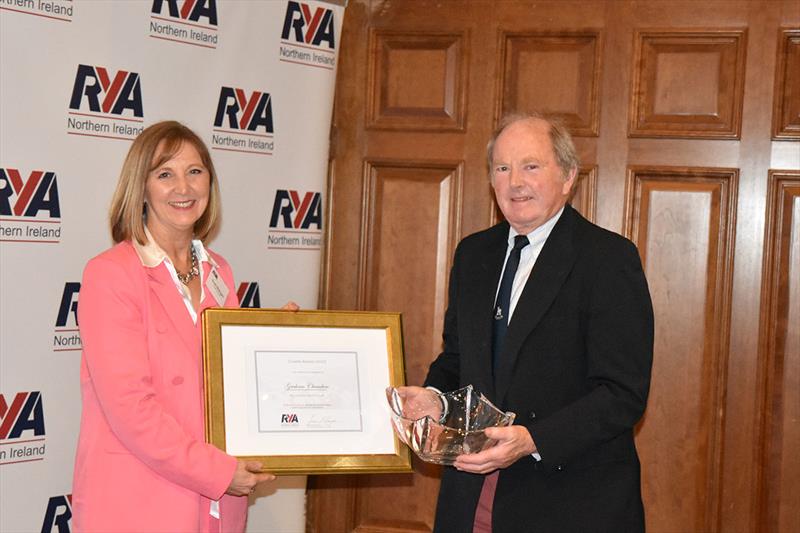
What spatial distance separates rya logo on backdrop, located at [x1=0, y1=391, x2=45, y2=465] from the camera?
3088 millimetres

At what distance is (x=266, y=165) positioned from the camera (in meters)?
3.82

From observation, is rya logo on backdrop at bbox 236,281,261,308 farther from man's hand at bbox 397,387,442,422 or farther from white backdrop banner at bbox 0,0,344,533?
man's hand at bbox 397,387,442,422

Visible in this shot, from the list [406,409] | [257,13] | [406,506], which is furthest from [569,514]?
[257,13]

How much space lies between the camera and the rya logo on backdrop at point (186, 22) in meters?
3.48

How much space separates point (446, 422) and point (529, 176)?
743 millimetres

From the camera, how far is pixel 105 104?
131 inches

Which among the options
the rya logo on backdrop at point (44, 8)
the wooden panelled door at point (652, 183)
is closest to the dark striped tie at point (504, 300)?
the wooden panelled door at point (652, 183)

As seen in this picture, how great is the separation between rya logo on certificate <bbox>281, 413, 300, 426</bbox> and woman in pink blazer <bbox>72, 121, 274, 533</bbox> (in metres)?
0.16

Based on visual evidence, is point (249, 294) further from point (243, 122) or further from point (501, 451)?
point (501, 451)

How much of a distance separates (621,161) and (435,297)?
3.14 ft

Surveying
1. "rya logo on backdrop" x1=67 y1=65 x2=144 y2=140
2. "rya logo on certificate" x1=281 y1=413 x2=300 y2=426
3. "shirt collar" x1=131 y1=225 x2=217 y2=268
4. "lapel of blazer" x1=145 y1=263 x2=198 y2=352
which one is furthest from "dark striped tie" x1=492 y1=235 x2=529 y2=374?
"rya logo on backdrop" x1=67 y1=65 x2=144 y2=140

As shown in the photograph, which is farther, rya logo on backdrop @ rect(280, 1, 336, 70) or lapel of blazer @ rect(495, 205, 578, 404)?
rya logo on backdrop @ rect(280, 1, 336, 70)

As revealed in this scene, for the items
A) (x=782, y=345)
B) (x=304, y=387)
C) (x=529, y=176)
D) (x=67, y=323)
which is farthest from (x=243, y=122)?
(x=782, y=345)

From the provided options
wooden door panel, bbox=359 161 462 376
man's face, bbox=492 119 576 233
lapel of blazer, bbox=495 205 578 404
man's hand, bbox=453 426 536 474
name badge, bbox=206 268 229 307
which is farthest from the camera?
wooden door panel, bbox=359 161 462 376
